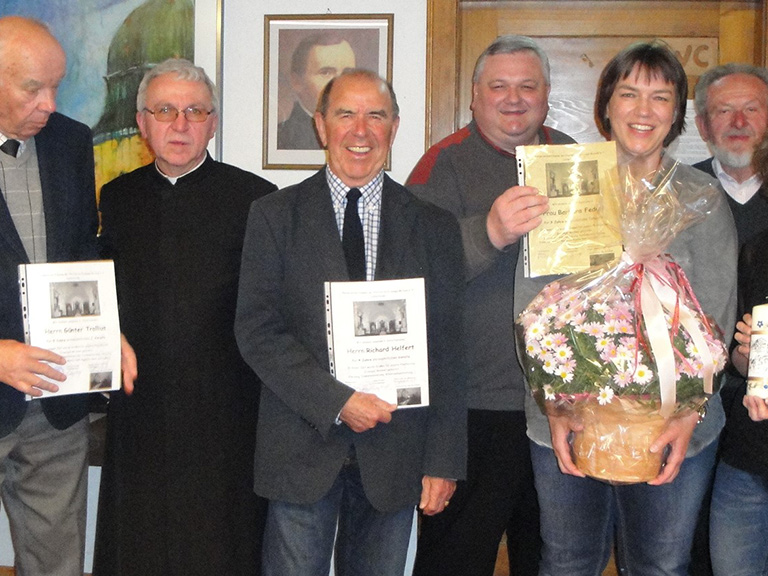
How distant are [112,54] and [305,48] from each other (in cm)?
90

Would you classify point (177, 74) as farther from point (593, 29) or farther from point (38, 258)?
point (593, 29)

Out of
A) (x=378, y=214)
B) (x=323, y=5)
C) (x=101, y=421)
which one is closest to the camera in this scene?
(x=378, y=214)

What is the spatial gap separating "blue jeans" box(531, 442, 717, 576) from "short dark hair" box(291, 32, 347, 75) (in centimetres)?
220

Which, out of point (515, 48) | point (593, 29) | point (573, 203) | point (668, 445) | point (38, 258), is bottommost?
point (668, 445)

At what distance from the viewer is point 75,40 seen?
12.1 ft

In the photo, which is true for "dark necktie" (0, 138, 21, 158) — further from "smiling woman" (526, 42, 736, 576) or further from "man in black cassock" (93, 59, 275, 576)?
"smiling woman" (526, 42, 736, 576)

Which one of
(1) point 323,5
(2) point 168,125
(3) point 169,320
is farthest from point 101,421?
(1) point 323,5

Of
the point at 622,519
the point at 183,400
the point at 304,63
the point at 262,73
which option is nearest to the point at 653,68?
the point at 622,519

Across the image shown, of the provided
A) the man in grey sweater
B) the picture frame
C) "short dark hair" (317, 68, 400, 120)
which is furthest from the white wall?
"short dark hair" (317, 68, 400, 120)

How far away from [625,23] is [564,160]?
1940mm

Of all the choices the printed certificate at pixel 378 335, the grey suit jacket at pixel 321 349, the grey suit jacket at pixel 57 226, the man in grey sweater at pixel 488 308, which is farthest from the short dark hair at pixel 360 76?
the grey suit jacket at pixel 57 226

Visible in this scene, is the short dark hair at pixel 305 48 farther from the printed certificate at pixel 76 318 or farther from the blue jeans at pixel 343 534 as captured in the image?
the blue jeans at pixel 343 534

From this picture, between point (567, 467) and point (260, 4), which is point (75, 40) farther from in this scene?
point (567, 467)

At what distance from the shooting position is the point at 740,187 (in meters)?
2.85
